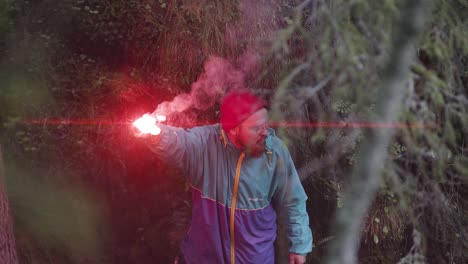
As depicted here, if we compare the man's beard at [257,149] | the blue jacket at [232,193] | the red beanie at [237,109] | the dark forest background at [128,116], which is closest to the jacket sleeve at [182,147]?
the blue jacket at [232,193]

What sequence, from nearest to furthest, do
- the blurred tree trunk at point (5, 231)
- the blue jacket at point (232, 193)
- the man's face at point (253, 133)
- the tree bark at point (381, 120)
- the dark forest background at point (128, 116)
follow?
the tree bark at point (381, 120), the man's face at point (253, 133), the blue jacket at point (232, 193), the blurred tree trunk at point (5, 231), the dark forest background at point (128, 116)

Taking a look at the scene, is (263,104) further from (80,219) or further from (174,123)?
(80,219)

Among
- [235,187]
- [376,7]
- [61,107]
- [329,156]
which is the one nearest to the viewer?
[376,7]

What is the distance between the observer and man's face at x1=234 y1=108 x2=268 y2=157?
10.2 ft

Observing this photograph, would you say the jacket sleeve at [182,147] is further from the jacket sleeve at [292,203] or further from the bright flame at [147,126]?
the jacket sleeve at [292,203]

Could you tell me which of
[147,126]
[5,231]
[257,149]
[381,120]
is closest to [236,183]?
[257,149]

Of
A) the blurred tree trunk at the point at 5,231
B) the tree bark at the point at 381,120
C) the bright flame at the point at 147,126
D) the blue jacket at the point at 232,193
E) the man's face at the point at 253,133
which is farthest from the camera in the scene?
the blurred tree trunk at the point at 5,231

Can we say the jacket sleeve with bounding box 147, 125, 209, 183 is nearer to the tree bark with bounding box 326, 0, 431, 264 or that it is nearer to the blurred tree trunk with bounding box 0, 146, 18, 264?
the blurred tree trunk with bounding box 0, 146, 18, 264

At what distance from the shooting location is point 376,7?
83.5 inches

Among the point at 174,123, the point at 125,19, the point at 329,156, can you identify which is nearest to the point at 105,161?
the point at 174,123

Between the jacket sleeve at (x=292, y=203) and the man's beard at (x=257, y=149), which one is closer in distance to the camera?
the man's beard at (x=257, y=149)

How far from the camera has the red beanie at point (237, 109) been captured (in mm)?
3127

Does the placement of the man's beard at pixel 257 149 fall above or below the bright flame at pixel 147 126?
below

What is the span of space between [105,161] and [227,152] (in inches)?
91.2
